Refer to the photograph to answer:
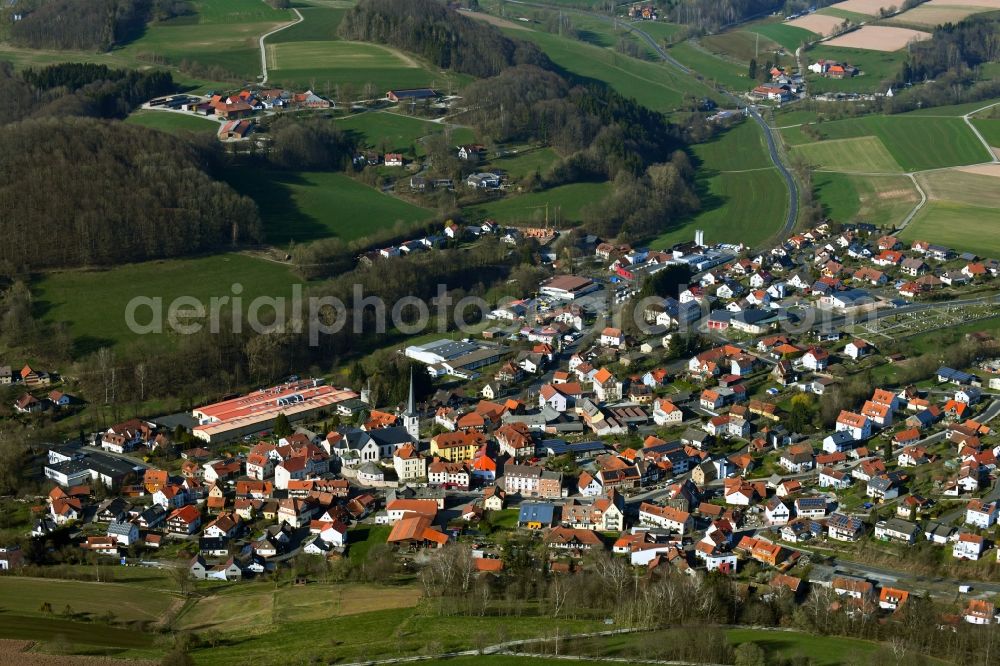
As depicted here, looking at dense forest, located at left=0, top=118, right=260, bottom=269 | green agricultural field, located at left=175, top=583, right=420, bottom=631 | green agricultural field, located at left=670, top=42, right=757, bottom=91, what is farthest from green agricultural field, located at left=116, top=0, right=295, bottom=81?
green agricultural field, located at left=175, top=583, right=420, bottom=631

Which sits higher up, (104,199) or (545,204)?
(104,199)

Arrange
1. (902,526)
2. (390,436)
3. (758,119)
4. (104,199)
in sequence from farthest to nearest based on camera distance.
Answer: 1. (758,119)
2. (104,199)
3. (390,436)
4. (902,526)

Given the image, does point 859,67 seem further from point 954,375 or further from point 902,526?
point 902,526

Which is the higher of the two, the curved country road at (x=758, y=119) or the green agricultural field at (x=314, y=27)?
the green agricultural field at (x=314, y=27)

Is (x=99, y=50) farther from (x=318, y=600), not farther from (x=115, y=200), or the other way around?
(x=318, y=600)

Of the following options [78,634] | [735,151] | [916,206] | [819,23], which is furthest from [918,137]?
[78,634]

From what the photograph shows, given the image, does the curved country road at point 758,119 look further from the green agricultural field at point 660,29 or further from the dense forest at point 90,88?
the dense forest at point 90,88

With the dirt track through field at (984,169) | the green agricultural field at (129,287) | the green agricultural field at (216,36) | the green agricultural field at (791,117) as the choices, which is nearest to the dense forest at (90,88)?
the green agricultural field at (216,36)

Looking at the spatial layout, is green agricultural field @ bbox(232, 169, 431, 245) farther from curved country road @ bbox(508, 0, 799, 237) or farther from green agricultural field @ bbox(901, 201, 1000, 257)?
green agricultural field @ bbox(901, 201, 1000, 257)
